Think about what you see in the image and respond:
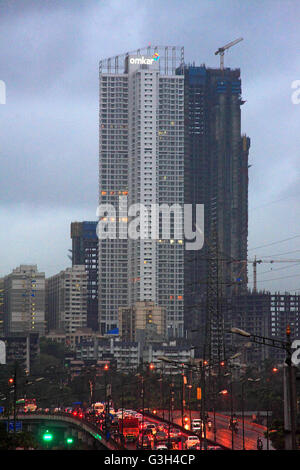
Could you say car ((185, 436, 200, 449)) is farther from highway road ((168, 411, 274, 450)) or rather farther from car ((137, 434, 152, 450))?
car ((137, 434, 152, 450))

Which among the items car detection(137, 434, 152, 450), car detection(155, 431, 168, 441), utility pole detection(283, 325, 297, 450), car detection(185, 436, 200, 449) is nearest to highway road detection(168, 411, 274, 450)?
car detection(185, 436, 200, 449)

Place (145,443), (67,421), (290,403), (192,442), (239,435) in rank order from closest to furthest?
(290,403) → (192,442) → (145,443) → (239,435) → (67,421)

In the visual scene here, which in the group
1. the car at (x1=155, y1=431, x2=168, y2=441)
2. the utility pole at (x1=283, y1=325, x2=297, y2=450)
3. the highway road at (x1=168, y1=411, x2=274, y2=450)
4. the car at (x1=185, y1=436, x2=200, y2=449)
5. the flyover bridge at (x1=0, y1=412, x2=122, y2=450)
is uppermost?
the utility pole at (x1=283, y1=325, x2=297, y2=450)

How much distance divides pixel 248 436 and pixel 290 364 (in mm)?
54358

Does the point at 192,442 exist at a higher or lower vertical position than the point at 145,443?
higher

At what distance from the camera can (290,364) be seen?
2416cm

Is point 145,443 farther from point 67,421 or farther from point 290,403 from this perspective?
point 290,403

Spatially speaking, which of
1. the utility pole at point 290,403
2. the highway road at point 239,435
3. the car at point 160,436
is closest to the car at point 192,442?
the highway road at point 239,435

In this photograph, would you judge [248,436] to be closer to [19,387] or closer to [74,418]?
[74,418]

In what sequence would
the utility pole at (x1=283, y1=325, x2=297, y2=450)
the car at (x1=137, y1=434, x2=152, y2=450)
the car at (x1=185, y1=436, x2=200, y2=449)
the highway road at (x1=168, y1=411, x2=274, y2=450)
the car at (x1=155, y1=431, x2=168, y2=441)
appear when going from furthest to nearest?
the car at (x1=155, y1=431, x2=168, y2=441) < the highway road at (x1=168, y1=411, x2=274, y2=450) < the car at (x1=137, y1=434, x2=152, y2=450) < the car at (x1=185, y1=436, x2=200, y2=449) < the utility pole at (x1=283, y1=325, x2=297, y2=450)

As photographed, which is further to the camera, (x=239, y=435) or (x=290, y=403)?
(x=239, y=435)

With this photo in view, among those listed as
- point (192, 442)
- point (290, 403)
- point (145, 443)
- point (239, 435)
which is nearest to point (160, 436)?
point (145, 443)

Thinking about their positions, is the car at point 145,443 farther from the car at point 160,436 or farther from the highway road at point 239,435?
the highway road at point 239,435
